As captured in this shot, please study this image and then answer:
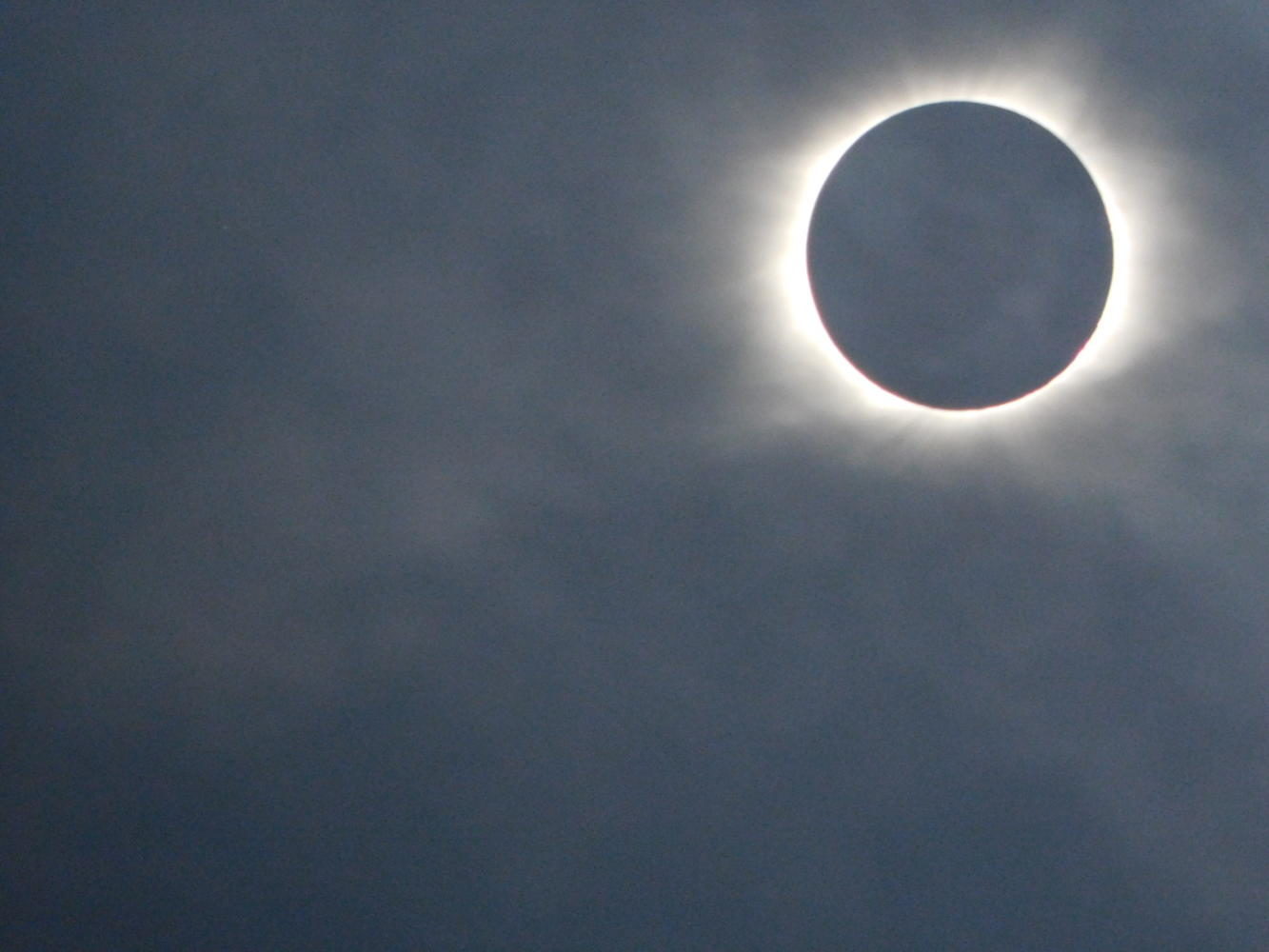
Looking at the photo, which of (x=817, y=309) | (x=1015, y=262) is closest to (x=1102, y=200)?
(x=1015, y=262)

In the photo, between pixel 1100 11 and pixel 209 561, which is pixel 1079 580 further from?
pixel 209 561

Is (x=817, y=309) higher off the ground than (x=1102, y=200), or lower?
lower

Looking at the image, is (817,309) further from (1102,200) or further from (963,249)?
(1102,200)

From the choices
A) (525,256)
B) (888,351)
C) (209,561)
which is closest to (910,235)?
(888,351)
